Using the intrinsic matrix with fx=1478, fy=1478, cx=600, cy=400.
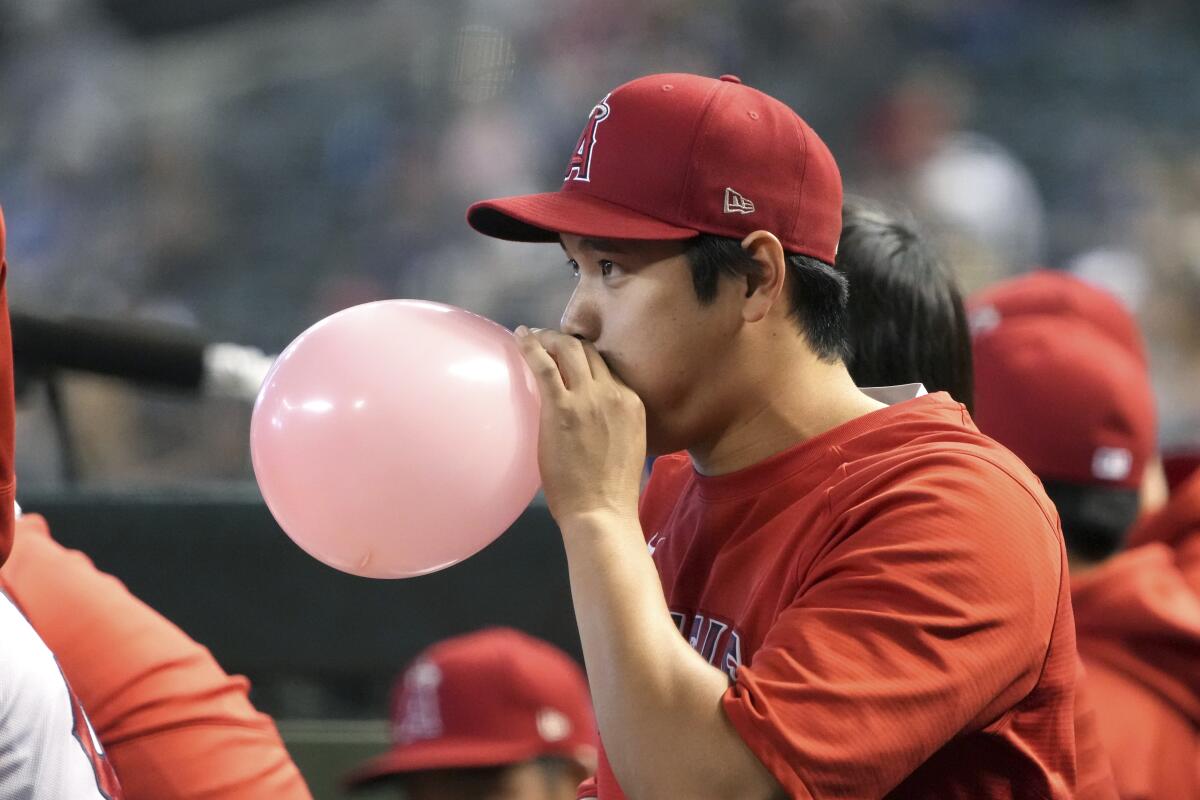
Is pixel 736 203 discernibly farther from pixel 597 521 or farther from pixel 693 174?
pixel 597 521

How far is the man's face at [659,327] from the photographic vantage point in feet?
5.23

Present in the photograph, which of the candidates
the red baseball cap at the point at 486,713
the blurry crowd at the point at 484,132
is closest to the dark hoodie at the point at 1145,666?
the red baseball cap at the point at 486,713

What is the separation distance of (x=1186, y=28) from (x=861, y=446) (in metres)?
7.22

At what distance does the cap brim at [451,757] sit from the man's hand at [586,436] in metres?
1.49

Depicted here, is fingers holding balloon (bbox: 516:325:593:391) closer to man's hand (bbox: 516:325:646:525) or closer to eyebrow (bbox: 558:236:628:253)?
man's hand (bbox: 516:325:646:525)

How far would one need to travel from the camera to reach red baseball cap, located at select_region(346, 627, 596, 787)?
2.96m

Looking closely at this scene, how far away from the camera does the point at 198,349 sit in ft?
10.7

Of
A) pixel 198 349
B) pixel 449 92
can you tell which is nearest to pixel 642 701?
pixel 198 349

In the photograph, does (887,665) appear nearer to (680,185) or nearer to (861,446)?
(861,446)

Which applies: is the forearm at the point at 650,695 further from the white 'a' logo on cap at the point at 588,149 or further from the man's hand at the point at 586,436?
the white 'a' logo on cap at the point at 588,149

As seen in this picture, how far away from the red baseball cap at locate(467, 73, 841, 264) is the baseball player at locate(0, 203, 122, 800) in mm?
566

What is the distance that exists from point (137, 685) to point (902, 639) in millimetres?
1073

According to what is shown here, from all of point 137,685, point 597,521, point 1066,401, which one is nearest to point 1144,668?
point 1066,401

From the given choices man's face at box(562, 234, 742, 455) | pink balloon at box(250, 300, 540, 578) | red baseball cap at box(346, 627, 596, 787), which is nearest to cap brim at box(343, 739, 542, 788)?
red baseball cap at box(346, 627, 596, 787)
